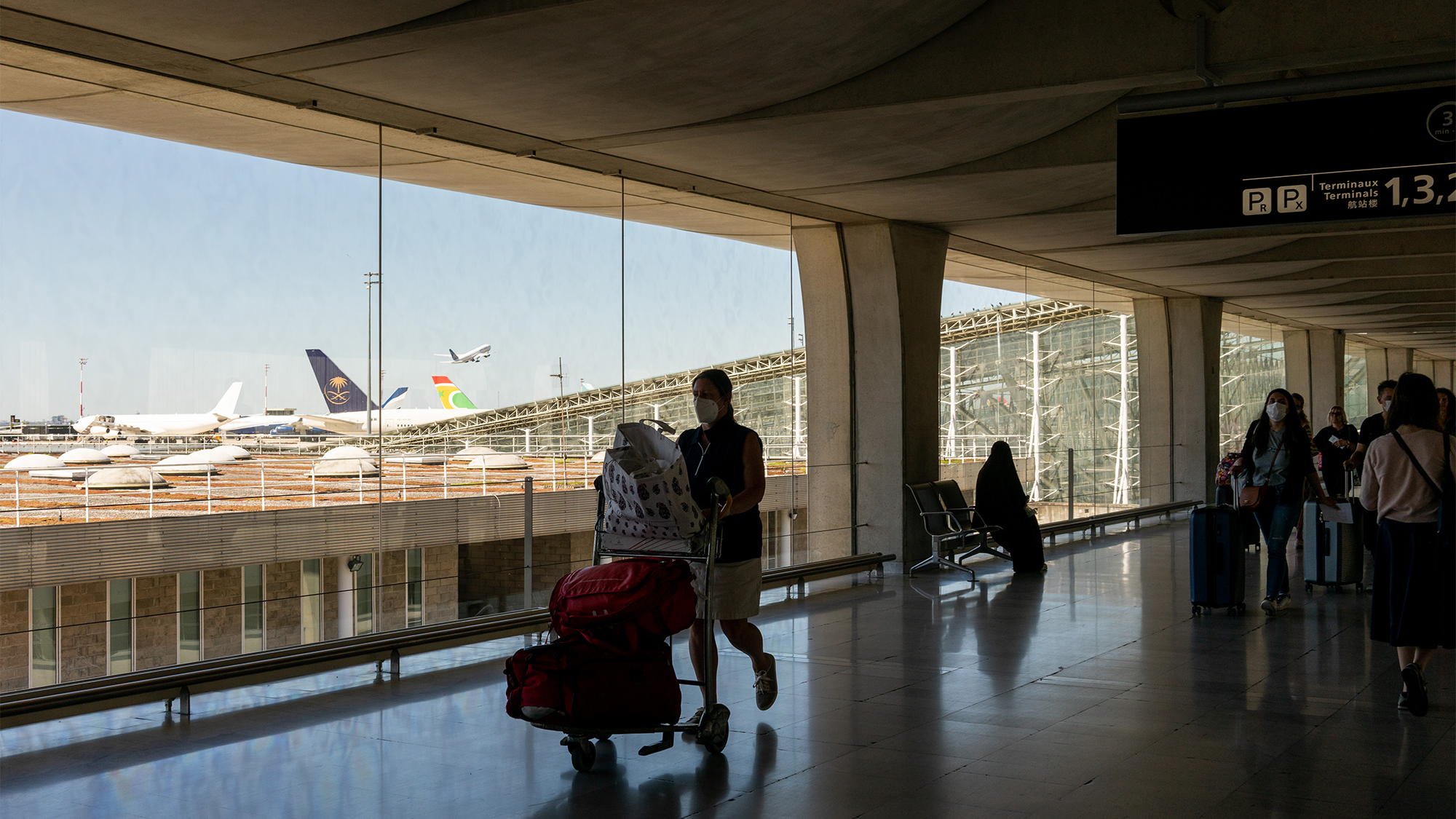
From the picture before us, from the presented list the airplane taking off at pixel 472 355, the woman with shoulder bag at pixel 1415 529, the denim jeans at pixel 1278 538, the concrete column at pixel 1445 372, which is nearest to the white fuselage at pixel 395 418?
the airplane taking off at pixel 472 355

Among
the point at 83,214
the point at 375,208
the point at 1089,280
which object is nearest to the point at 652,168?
the point at 375,208

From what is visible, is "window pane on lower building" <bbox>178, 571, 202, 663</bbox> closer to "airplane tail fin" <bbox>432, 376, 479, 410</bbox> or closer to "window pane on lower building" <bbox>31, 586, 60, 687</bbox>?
"window pane on lower building" <bbox>31, 586, 60, 687</bbox>

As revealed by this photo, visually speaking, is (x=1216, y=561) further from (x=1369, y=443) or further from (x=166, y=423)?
(x=166, y=423)

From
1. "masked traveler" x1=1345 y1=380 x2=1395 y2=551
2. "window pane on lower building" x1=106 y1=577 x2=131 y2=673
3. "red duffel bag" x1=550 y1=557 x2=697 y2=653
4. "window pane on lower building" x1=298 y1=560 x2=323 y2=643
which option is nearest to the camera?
"red duffel bag" x1=550 y1=557 x2=697 y2=653

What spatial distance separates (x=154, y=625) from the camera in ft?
19.4

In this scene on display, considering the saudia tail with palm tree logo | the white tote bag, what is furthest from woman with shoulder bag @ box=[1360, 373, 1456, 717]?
the saudia tail with palm tree logo

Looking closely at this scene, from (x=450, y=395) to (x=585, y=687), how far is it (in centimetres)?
405

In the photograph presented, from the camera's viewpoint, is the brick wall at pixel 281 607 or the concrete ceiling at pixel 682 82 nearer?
the concrete ceiling at pixel 682 82

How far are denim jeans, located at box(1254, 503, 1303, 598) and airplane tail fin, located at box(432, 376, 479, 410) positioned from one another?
221 inches

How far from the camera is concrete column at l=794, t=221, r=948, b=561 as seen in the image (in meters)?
11.1

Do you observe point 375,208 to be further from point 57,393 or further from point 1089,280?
point 1089,280

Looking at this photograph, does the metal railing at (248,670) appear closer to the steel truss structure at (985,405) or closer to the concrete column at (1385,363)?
the steel truss structure at (985,405)

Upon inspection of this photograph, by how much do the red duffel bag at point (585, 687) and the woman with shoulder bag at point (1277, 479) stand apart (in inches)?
213

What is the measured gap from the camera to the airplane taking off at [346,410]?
23.9 ft
